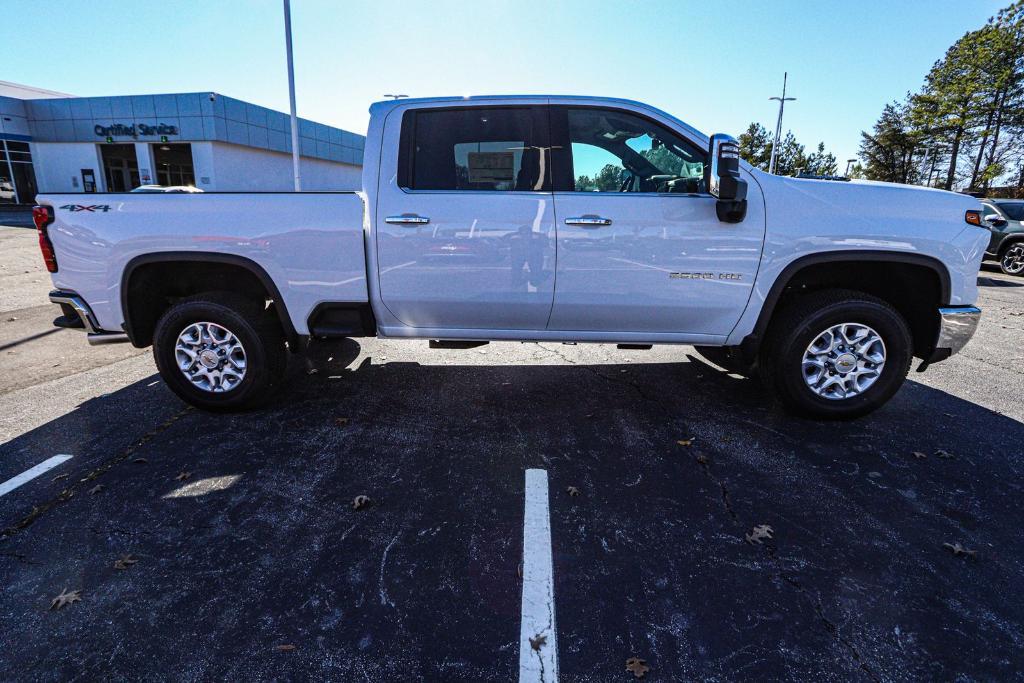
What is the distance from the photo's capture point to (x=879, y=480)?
10.6ft

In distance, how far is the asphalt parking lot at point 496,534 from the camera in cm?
199

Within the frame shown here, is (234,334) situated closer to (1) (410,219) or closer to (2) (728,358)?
(1) (410,219)

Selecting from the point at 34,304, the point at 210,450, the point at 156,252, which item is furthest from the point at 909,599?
the point at 34,304

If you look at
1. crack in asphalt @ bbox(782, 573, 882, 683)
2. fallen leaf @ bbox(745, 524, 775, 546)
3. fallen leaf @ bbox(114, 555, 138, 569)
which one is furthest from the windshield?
fallen leaf @ bbox(114, 555, 138, 569)

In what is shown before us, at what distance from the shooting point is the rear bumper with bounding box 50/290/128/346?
3.90m

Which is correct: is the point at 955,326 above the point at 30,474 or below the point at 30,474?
above

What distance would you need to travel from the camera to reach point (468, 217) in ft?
11.8

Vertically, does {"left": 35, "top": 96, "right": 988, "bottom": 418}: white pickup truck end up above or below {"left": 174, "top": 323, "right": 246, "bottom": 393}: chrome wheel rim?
above

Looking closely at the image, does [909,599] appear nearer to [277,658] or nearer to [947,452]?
[947,452]

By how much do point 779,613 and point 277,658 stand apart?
6.40ft

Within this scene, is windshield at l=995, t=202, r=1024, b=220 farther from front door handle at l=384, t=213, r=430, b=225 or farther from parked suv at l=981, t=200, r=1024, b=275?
front door handle at l=384, t=213, r=430, b=225

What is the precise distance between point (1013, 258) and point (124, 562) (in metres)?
17.6

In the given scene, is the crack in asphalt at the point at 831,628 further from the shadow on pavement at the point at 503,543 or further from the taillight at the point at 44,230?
the taillight at the point at 44,230

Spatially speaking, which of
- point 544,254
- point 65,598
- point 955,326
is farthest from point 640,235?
point 65,598
